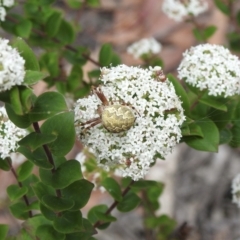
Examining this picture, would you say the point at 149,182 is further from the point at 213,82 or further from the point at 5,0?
the point at 5,0

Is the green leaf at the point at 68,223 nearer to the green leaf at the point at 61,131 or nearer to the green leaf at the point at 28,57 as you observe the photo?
the green leaf at the point at 61,131

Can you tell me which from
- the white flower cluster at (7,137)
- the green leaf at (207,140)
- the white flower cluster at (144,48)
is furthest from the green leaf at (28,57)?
the white flower cluster at (144,48)

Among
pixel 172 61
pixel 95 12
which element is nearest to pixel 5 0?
pixel 172 61

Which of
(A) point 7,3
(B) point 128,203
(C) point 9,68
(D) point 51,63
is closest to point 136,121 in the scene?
(C) point 9,68

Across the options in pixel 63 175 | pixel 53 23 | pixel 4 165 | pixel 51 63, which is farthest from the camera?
pixel 51 63

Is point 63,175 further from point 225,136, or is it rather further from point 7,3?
point 7,3
